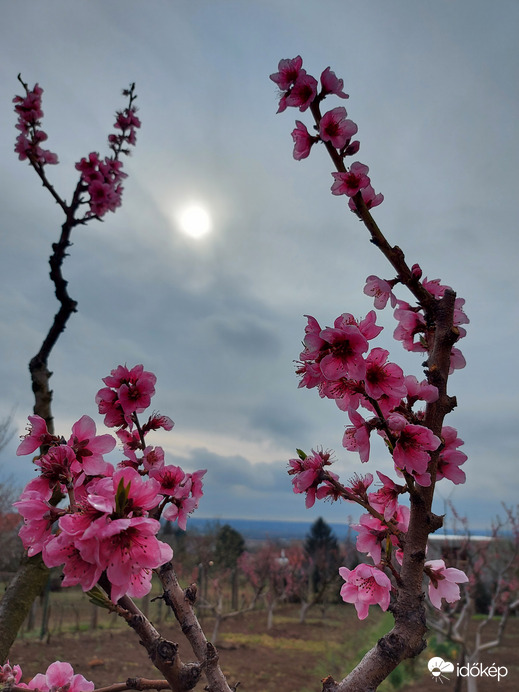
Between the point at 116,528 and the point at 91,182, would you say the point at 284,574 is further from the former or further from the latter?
the point at 116,528

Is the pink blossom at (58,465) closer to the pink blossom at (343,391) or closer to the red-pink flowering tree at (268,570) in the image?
the pink blossom at (343,391)

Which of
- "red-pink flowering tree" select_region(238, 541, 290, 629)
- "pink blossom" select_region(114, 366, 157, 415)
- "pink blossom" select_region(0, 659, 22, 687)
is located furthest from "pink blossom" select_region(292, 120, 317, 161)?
"red-pink flowering tree" select_region(238, 541, 290, 629)

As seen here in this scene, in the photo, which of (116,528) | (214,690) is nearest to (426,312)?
(116,528)

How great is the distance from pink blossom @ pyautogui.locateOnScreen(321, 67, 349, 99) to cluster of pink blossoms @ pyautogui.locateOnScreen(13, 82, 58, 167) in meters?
2.87

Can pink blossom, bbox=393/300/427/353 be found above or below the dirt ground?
above

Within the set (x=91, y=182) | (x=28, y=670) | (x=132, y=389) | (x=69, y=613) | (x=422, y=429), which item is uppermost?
(x=91, y=182)

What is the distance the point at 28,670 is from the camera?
25.1ft

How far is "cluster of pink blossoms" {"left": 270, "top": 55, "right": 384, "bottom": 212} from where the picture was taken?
1.00 metres

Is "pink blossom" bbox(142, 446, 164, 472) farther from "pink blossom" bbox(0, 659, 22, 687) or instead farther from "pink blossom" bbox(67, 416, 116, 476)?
"pink blossom" bbox(0, 659, 22, 687)

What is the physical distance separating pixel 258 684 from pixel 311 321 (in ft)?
31.4

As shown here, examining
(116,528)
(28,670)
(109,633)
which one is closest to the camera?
(116,528)

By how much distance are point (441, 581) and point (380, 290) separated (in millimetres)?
670

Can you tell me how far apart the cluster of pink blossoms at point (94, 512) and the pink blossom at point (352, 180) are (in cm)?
72

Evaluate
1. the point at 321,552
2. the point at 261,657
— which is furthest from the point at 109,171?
the point at 321,552
